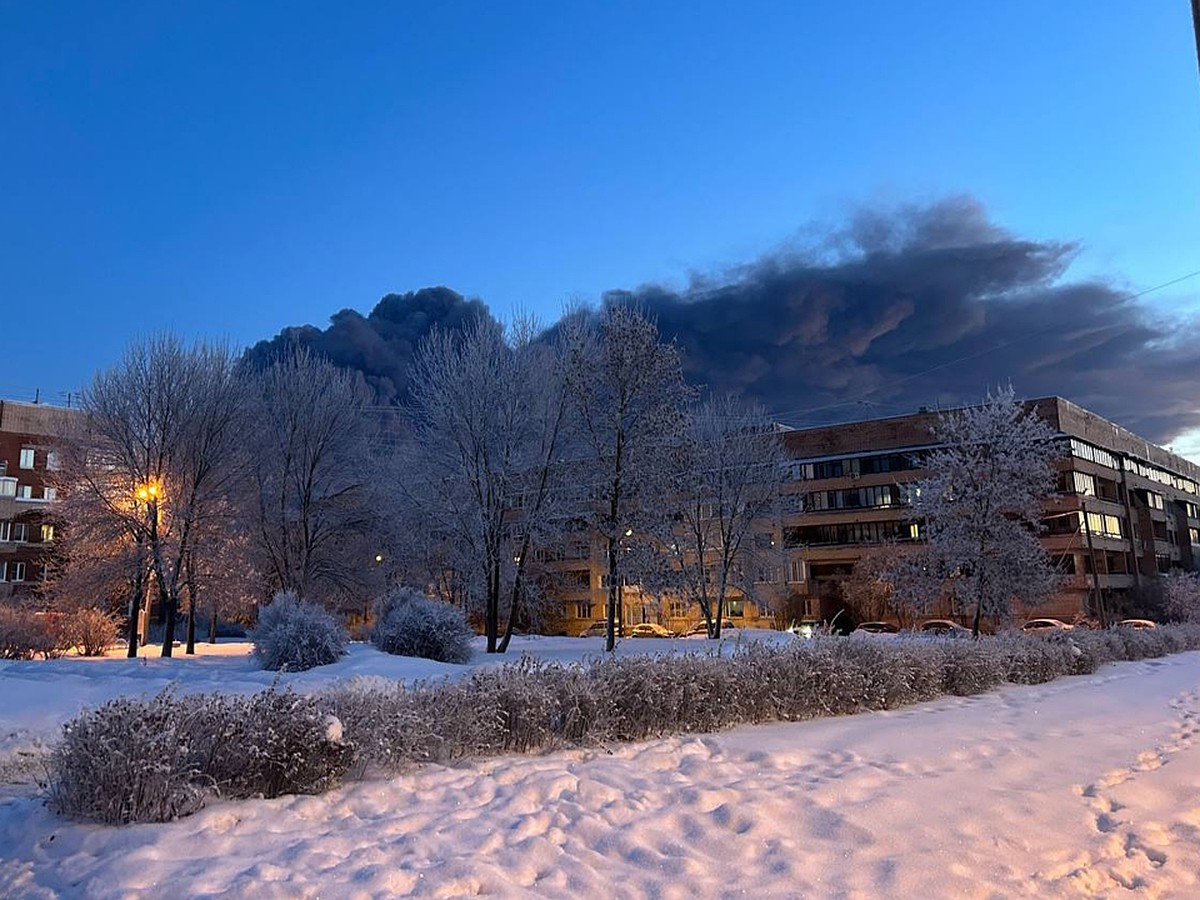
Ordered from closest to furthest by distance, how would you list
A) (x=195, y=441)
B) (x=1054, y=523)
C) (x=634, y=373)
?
(x=634, y=373), (x=195, y=441), (x=1054, y=523)

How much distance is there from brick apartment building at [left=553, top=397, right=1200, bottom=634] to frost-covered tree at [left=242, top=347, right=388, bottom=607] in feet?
94.8

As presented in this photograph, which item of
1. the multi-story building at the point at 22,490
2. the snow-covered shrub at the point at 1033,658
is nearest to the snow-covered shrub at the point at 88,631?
the snow-covered shrub at the point at 1033,658

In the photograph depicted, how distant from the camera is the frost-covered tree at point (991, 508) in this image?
25641 millimetres

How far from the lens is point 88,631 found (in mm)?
23688

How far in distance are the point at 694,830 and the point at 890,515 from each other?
65.4m

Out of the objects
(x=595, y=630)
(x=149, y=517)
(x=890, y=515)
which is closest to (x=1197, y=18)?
(x=149, y=517)

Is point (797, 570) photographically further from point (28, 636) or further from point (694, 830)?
point (694, 830)

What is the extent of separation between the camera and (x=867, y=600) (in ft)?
179

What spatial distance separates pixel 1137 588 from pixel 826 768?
65756 mm

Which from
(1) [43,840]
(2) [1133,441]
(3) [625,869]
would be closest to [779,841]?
(3) [625,869]

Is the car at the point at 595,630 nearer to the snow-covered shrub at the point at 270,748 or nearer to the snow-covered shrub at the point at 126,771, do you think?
the snow-covered shrub at the point at 270,748

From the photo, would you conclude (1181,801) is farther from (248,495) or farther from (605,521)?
(248,495)

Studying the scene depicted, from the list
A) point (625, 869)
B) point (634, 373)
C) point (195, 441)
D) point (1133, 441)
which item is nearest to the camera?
point (625, 869)

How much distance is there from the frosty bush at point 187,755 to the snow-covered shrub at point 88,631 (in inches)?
814
